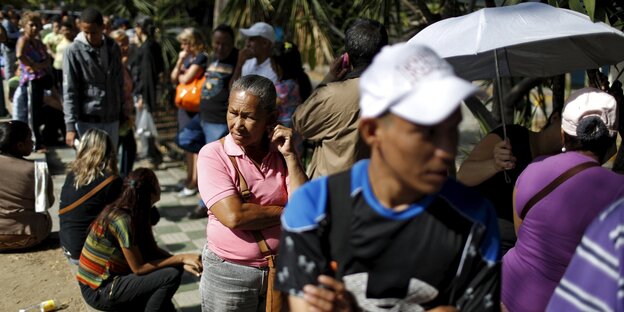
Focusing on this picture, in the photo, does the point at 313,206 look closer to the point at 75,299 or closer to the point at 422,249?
the point at 422,249

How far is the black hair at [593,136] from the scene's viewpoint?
7.69 ft

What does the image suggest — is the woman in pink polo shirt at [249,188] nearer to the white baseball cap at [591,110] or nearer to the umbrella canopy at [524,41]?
the umbrella canopy at [524,41]

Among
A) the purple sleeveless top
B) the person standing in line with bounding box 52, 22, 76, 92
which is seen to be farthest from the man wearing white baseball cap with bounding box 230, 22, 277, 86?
the person standing in line with bounding box 52, 22, 76, 92

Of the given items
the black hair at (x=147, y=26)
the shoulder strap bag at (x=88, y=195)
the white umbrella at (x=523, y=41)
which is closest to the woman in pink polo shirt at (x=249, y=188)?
the white umbrella at (x=523, y=41)

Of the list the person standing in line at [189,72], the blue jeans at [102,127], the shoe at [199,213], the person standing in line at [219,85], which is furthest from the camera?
the person standing in line at [189,72]

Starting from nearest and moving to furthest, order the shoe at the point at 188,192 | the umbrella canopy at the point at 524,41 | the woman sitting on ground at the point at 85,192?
the umbrella canopy at the point at 524,41 < the woman sitting on ground at the point at 85,192 < the shoe at the point at 188,192

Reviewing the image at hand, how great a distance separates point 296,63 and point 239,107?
2.54m

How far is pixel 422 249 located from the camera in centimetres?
156

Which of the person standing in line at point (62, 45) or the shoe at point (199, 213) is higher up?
the person standing in line at point (62, 45)

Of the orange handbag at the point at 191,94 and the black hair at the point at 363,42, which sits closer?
the black hair at the point at 363,42

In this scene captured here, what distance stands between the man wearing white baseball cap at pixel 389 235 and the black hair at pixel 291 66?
3611 millimetres

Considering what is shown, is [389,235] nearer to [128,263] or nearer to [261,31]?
[128,263]

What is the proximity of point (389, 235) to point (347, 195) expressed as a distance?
14 cm

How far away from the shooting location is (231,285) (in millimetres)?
2783
